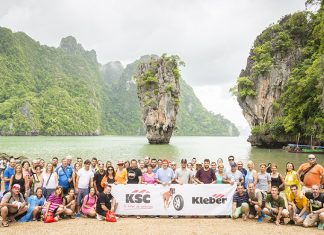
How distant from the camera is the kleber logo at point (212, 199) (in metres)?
9.43

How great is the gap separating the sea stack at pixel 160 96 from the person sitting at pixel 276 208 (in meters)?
58.5

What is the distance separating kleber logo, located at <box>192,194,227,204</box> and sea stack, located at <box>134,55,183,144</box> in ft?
189

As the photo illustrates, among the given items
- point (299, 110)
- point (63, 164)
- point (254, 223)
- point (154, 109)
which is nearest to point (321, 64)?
point (299, 110)

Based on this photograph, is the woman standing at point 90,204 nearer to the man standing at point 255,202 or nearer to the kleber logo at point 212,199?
the kleber logo at point 212,199

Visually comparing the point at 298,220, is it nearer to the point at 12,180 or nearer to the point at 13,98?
the point at 12,180

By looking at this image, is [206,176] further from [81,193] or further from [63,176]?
[63,176]

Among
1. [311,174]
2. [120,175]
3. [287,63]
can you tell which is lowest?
[120,175]

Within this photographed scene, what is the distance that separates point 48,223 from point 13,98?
147 m

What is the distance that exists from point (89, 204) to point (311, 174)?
665 centimetres

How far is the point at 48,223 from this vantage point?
27.8 ft

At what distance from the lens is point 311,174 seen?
930 centimetres

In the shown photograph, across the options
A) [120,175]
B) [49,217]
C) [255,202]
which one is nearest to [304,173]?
[255,202]

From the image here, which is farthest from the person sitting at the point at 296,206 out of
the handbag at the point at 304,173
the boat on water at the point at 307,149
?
the boat on water at the point at 307,149

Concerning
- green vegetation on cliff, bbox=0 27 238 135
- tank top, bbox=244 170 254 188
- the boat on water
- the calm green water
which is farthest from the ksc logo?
green vegetation on cliff, bbox=0 27 238 135
